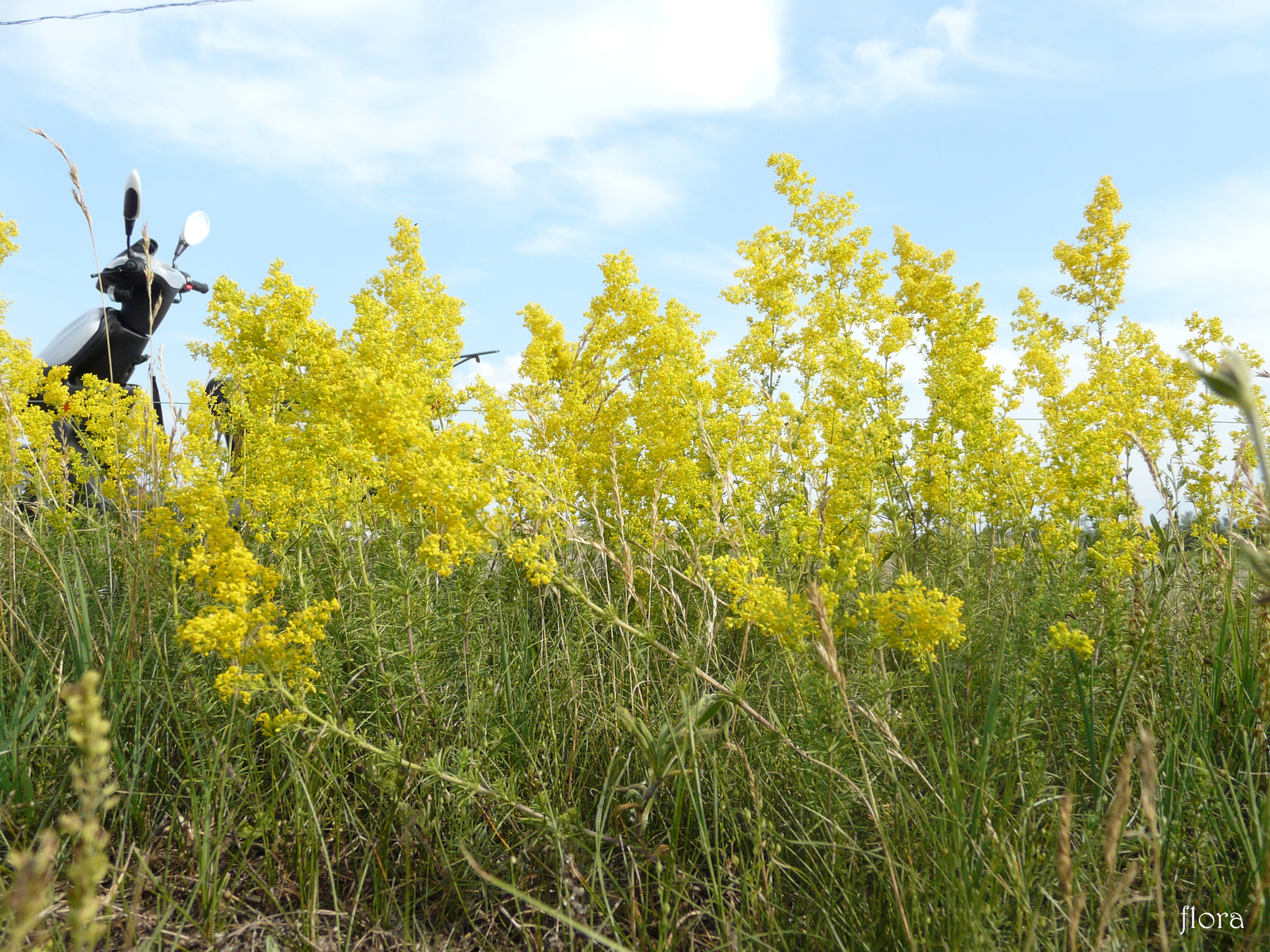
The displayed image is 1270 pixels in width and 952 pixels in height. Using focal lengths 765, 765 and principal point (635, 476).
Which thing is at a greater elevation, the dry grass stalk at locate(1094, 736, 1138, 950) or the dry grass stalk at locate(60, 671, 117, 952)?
the dry grass stalk at locate(60, 671, 117, 952)

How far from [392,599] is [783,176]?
12.1ft

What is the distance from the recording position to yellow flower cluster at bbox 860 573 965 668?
173 centimetres

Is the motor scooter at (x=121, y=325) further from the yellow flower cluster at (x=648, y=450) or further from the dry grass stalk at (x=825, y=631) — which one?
the dry grass stalk at (x=825, y=631)

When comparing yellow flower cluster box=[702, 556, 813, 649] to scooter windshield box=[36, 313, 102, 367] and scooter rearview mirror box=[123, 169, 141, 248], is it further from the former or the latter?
scooter windshield box=[36, 313, 102, 367]

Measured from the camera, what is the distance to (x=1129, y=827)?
2211 mm

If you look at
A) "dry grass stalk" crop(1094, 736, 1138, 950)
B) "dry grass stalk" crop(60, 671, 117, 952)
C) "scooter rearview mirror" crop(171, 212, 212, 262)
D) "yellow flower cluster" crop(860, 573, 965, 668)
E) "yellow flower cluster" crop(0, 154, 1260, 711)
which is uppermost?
"scooter rearview mirror" crop(171, 212, 212, 262)

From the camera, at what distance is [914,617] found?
1.75 meters

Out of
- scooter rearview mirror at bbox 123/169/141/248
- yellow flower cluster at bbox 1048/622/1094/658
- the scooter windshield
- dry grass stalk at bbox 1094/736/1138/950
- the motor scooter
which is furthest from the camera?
the scooter windshield

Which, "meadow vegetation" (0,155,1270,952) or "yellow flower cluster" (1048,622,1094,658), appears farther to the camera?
"yellow flower cluster" (1048,622,1094,658)

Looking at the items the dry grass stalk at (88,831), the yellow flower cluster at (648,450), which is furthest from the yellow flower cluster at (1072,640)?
the dry grass stalk at (88,831)

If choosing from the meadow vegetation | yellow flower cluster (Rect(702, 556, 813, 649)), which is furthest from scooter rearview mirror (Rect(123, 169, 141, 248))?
yellow flower cluster (Rect(702, 556, 813, 649))

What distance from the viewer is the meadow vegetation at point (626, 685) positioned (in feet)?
5.85

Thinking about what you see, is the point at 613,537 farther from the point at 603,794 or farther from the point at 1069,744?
the point at 1069,744

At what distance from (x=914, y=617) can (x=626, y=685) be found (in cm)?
120
